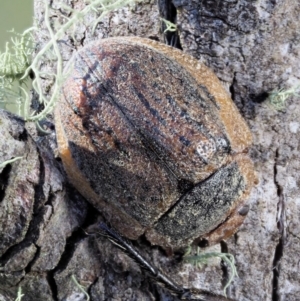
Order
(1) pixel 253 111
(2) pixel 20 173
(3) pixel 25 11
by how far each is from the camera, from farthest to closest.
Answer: (3) pixel 25 11
(1) pixel 253 111
(2) pixel 20 173

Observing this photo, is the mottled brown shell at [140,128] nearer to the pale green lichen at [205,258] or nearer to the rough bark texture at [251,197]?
the rough bark texture at [251,197]

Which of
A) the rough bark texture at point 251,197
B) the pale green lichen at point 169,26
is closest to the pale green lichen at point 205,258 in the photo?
the rough bark texture at point 251,197

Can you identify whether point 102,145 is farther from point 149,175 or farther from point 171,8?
point 171,8

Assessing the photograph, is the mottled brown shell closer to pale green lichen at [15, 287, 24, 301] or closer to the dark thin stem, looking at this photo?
the dark thin stem

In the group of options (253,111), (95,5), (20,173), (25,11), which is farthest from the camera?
(25,11)

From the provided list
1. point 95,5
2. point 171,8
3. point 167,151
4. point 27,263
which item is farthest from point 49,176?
point 171,8

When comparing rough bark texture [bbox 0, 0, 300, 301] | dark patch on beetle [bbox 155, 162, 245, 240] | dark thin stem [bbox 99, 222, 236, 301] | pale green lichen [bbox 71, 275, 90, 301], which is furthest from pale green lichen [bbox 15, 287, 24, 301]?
dark patch on beetle [bbox 155, 162, 245, 240]

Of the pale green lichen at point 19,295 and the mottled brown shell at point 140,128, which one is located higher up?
the mottled brown shell at point 140,128
